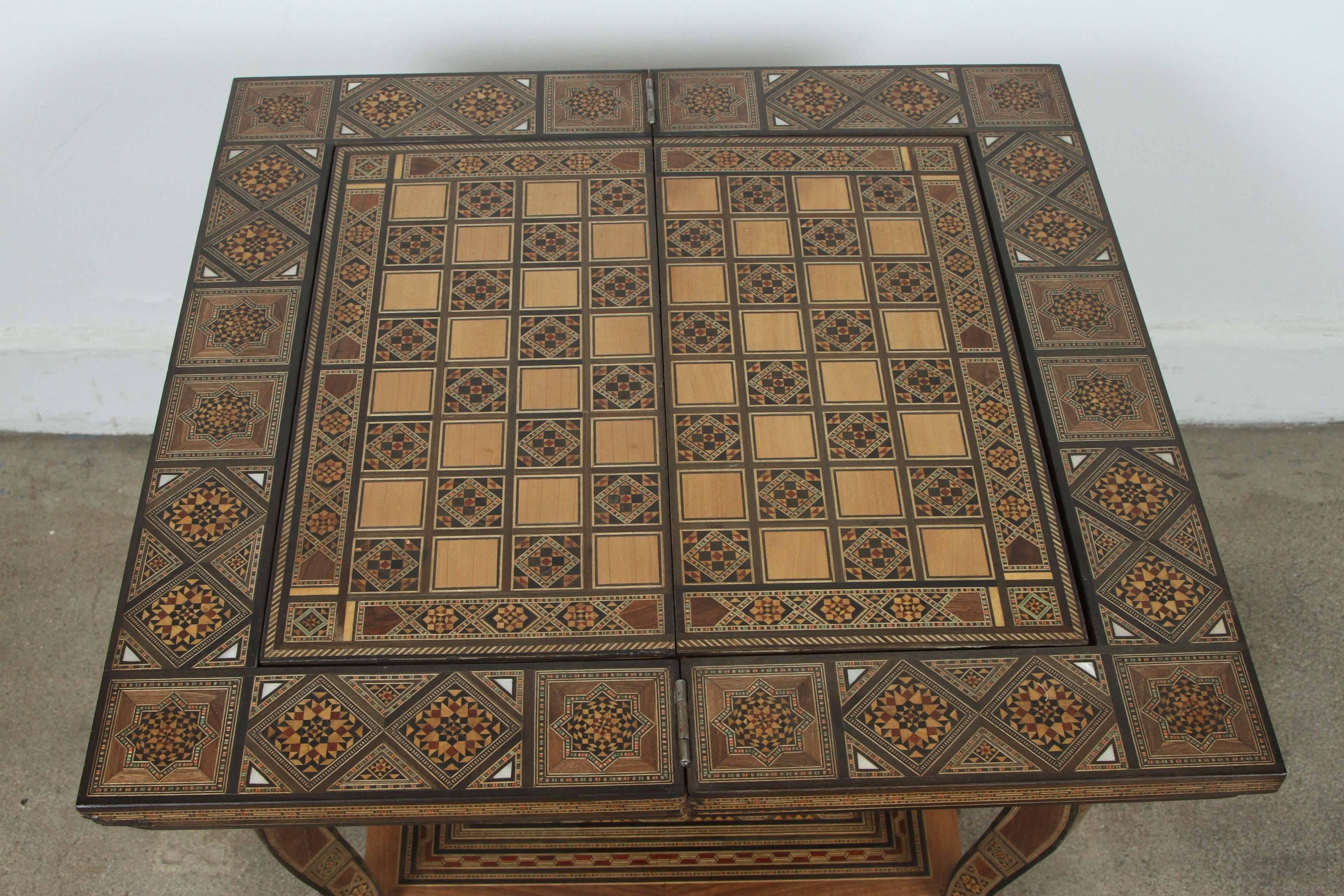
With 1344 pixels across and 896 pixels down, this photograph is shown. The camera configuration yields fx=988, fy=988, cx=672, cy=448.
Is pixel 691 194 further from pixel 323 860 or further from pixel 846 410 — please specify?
pixel 323 860

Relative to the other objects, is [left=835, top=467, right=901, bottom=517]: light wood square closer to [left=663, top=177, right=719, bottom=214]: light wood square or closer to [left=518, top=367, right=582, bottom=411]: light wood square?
Answer: [left=518, top=367, right=582, bottom=411]: light wood square

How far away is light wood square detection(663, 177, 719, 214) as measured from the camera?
1769 millimetres

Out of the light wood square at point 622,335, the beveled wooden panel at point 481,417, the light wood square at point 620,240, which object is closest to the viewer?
the beveled wooden panel at point 481,417

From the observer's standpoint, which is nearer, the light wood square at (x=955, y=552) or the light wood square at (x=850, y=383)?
the light wood square at (x=955, y=552)

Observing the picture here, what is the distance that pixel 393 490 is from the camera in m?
1.49

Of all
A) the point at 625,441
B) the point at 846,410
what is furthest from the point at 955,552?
the point at 625,441

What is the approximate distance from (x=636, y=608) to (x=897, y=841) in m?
0.91

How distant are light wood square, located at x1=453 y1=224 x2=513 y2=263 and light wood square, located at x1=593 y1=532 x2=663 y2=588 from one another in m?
0.57

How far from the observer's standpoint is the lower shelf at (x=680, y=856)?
74.6 inches

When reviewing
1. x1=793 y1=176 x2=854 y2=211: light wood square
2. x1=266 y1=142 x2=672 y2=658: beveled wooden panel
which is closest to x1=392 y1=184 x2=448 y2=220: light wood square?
x1=266 y1=142 x2=672 y2=658: beveled wooden panel

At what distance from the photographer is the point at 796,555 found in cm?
144

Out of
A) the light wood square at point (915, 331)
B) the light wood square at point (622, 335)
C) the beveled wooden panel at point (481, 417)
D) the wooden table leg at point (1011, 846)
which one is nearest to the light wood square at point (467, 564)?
the beveled wooden panel at point (481, 417)

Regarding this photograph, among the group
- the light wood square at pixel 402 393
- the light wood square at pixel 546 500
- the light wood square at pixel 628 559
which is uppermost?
the light wood square at pixel 402 393

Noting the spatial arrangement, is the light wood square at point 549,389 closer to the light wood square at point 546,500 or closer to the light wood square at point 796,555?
the light wood square at point 546,500
